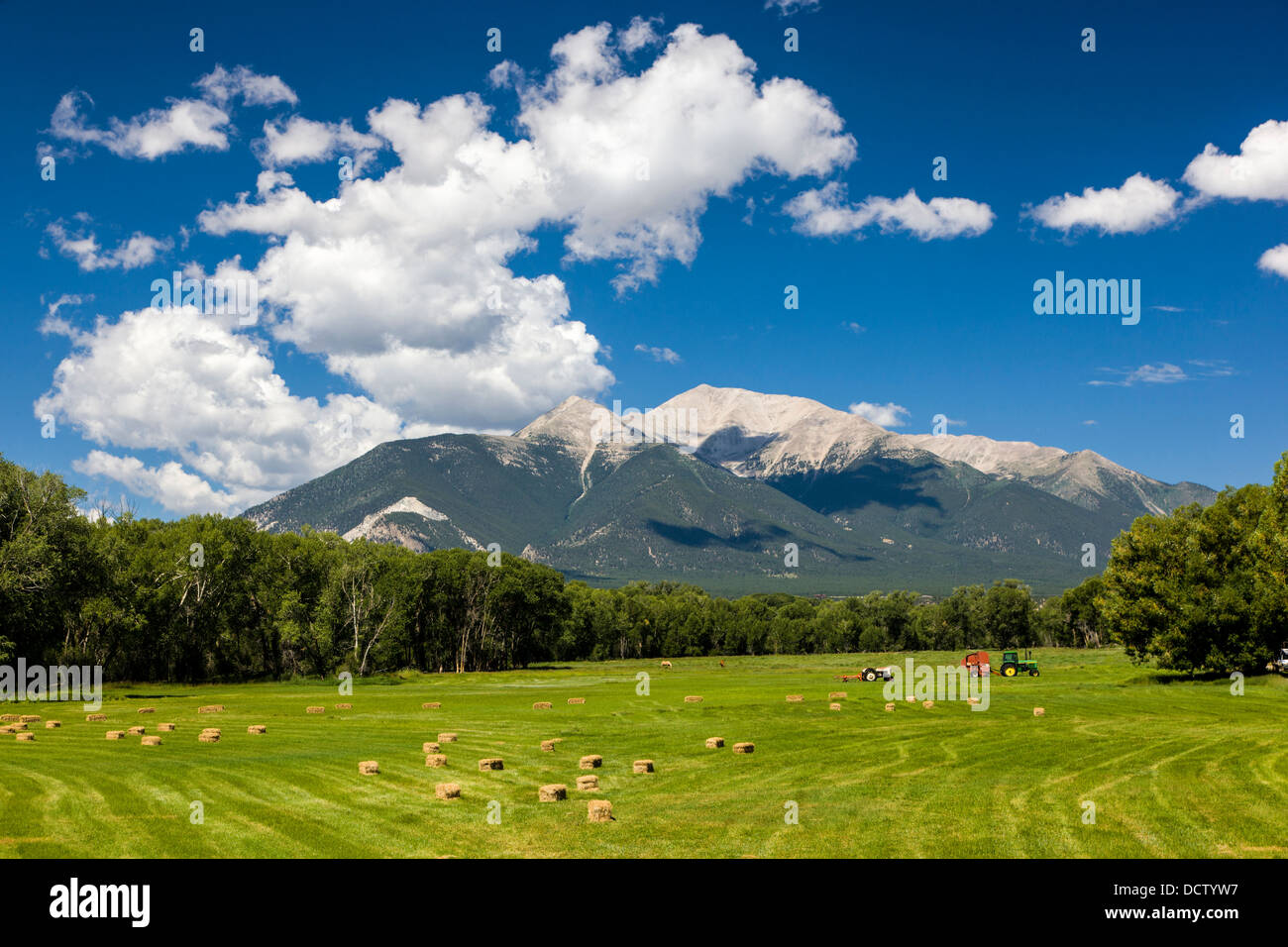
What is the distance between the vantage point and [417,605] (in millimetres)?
128125

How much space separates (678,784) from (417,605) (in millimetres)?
105710

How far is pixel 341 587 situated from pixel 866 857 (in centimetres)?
9554

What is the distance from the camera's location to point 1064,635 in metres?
187

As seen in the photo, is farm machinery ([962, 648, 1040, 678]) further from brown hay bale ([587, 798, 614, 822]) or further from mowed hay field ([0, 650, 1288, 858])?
brown hay bale ([587, 798, 614, 822])

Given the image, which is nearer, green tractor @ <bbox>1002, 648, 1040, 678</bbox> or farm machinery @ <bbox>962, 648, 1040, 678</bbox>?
farm machinery @ <bbox>962, 648, 1040, 678</bbox>

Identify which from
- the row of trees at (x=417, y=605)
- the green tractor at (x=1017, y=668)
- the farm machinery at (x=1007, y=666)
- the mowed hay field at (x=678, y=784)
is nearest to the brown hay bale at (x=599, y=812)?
the mowed hay field at (x=678, y=784)

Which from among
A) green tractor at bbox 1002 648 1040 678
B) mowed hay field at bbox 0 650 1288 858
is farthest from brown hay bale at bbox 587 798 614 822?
green tractor at bbox 1002 648 1040 678

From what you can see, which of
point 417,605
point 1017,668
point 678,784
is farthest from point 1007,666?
point 417,605

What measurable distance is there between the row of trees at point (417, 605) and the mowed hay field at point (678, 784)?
61.6ft

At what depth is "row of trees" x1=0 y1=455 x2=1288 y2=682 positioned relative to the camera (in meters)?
68.1

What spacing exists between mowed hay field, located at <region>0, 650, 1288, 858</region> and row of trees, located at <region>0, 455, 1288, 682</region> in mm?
18768

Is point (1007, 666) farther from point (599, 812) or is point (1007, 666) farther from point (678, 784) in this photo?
point (599, 812)
